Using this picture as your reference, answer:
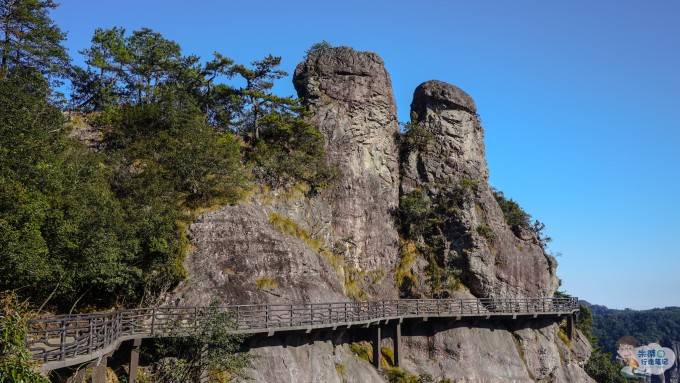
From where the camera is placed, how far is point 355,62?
52969 millimetres

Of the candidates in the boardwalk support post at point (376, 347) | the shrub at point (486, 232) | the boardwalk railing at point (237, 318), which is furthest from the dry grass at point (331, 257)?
the shrub at point (486, 232)

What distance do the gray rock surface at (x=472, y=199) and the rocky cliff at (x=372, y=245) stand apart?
119 mm

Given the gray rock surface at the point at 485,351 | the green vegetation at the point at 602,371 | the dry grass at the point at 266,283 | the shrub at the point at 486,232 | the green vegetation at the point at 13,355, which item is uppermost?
the shrub at the point at 486,232

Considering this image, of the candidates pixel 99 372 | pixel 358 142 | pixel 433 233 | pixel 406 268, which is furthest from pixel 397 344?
pixel 99 372

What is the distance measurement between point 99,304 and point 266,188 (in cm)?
1598

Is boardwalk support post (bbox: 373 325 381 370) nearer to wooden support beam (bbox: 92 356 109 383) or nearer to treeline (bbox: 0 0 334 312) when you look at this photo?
treeline (bbox: 0 0 334 312)

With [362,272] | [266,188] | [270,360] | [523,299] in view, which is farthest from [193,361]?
[523,299]

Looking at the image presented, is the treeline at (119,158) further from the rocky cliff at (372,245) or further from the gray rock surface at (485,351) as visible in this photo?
the gray rock surface at (485,351)

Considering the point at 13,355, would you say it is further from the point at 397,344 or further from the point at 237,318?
the point at 397,344

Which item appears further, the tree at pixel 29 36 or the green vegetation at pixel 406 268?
the green vegetation at pixel 406 268

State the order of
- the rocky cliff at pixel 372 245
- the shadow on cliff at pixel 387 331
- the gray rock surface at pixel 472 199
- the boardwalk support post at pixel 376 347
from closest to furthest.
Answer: the shadow on cliff at pixel 387 331
the rocky cliff at pixel 372 245
the boardwalk support post at pixel 376 347
the gray rock surface at pixel 472 199

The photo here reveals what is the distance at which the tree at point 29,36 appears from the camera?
36438 mm

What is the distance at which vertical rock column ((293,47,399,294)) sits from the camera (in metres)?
46.7

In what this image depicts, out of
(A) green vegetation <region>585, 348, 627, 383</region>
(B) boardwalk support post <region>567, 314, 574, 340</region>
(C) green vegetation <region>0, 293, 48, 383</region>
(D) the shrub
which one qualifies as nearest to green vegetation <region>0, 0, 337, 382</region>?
(C) green vegetation <region>0, 293, 48, 383</region>
